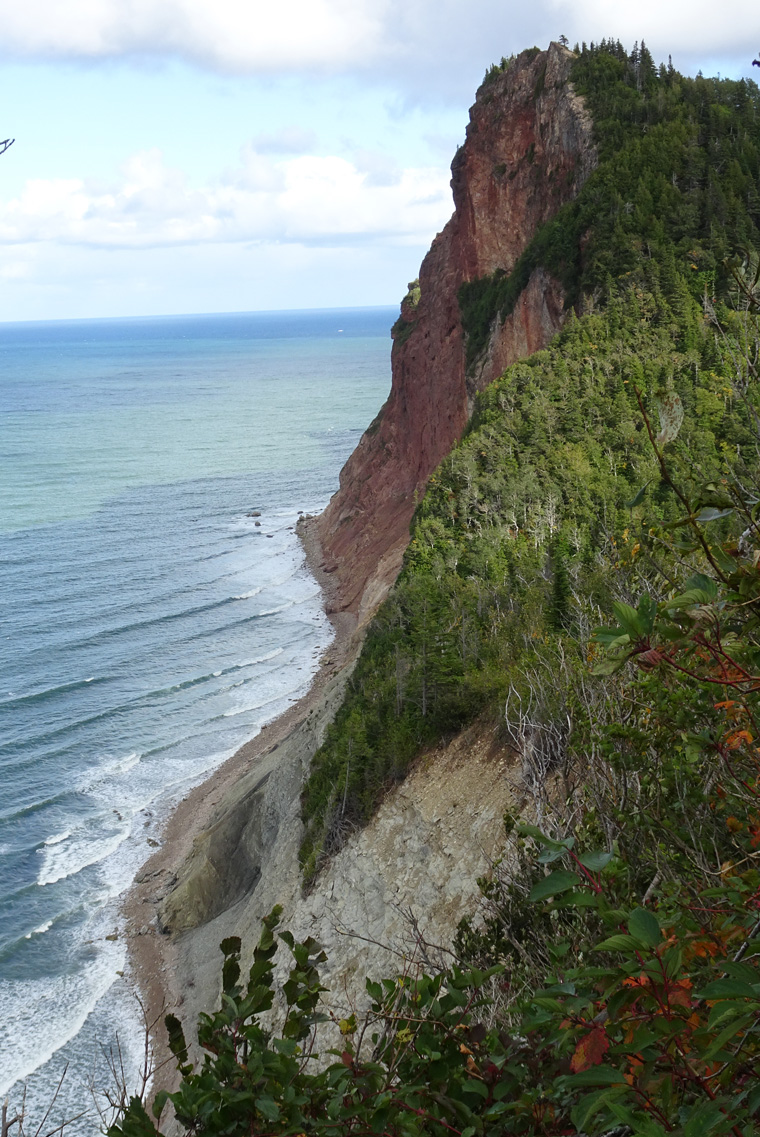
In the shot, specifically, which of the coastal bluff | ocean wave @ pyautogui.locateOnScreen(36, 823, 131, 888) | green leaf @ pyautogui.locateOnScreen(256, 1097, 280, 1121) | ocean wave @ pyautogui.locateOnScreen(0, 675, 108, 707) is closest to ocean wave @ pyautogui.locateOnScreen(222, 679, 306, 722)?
the coastal bluff

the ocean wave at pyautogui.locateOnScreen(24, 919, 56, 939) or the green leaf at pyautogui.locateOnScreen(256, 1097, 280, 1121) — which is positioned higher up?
the green leaf at pyautogui.locateOnScreen(256, 1097, 280, 1121)

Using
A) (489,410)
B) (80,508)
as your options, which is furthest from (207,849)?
(80,508)

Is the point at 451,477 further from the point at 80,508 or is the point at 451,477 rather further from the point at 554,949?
the point at 80,508

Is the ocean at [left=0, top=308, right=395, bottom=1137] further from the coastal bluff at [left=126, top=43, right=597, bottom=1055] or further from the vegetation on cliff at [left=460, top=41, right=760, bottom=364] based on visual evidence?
the vegetation on cliff at [left=460, top=41, right=760, bottom=364]

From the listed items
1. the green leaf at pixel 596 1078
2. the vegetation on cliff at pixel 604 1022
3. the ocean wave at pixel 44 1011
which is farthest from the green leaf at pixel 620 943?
the ocean wave at pixel 44 1011

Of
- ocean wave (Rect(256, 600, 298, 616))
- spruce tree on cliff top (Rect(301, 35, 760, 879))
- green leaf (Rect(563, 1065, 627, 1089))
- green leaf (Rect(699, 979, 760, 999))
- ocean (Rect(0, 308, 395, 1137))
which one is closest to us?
green leaf (Rect(699, 979, 760, 999))

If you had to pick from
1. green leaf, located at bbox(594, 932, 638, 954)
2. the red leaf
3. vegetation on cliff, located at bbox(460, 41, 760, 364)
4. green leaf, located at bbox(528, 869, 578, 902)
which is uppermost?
vegetation on cliff, located at bbox(460, 41, 760, 364)

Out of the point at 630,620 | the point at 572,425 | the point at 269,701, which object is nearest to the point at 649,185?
the point at 572,425
